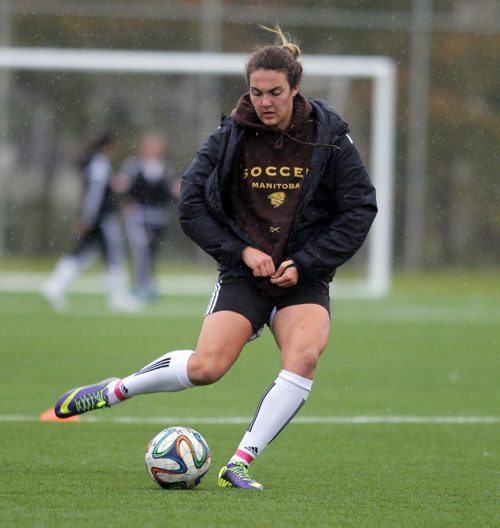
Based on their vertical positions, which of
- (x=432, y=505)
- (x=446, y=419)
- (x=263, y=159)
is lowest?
(x=446, y=419)

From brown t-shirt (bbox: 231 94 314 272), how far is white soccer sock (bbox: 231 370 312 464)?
1.86 feet

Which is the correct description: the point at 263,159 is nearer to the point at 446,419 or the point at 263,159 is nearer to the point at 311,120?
the point at 311,120

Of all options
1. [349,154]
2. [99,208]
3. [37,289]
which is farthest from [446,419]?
[37,289]

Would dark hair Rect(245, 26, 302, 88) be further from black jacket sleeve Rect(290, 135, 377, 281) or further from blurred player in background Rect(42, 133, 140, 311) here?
blurred player in background Rect(42, 133, 140, 311)

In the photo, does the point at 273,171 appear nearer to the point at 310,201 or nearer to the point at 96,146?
the point at 310,201

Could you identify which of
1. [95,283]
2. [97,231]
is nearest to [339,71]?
[97,231]

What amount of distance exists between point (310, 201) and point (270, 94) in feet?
1.79

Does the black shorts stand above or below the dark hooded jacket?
below

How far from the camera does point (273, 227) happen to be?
20.4 ft

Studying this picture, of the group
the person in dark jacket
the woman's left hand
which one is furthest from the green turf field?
the woman's left hand

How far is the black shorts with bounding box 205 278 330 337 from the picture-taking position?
20.2 ft

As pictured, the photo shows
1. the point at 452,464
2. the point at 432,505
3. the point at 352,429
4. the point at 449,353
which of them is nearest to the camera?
the point at 432,505

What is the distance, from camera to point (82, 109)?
891 inches

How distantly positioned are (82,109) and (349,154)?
16909mm
